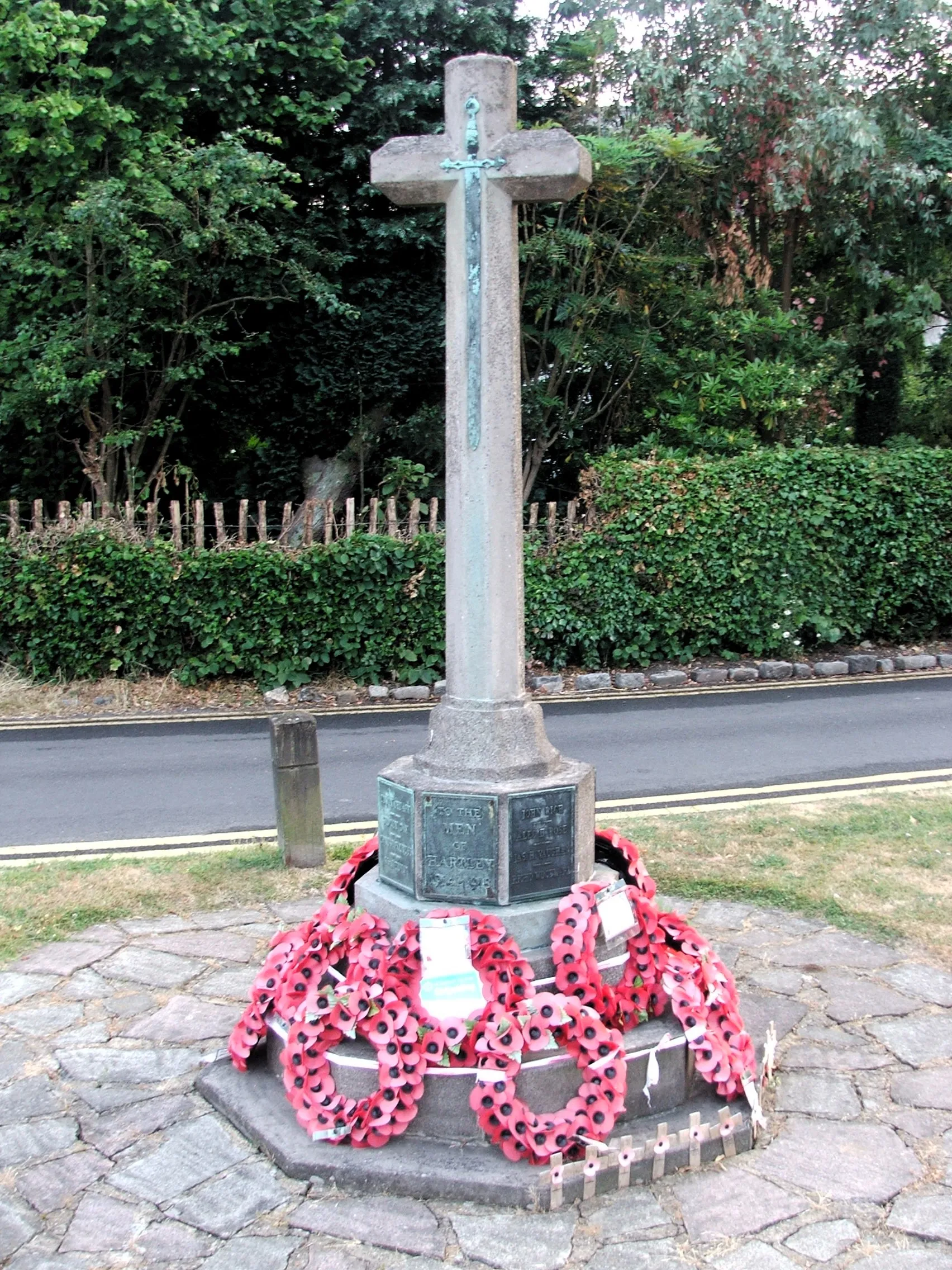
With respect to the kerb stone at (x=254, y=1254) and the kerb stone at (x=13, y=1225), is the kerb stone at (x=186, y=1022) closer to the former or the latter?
the kerb stone at (x=13, y=1225)

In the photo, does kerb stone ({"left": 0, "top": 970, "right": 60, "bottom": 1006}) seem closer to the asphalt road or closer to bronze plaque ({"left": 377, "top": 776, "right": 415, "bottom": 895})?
bronze plaque ({"left": 377, "top": 776, "right": 415, "bottom": 895})

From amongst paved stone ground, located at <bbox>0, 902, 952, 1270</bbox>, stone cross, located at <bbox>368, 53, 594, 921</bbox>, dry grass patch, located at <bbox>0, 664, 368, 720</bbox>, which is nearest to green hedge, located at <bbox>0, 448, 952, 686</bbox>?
dry grass patch, located at <bbox>0, 664, 368, 720</bbox>

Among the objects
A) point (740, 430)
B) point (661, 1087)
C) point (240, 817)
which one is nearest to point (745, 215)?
point (740, 430)

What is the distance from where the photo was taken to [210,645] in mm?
12141

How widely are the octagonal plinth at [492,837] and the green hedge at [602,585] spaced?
8.36m

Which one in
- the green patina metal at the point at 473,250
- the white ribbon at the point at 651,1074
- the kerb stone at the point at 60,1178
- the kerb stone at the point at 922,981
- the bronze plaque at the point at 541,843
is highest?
the green patina metal at the point at 473,250

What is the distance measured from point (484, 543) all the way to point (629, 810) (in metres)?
3.78

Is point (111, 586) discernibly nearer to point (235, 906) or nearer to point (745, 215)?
point (235, 906)

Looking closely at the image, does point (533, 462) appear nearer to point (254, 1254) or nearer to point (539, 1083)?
point (539, 1083)

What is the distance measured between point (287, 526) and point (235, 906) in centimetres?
754

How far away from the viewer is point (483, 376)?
3.88 meters

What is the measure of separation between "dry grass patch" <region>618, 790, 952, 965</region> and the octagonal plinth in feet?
6.63

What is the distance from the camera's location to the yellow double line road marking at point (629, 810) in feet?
21.4

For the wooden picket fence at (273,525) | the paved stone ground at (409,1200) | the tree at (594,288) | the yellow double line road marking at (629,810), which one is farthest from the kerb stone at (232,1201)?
the tree at (594,288)
